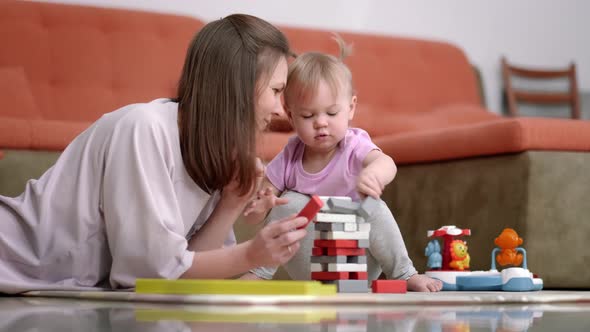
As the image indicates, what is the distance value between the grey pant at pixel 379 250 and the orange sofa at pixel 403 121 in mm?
474

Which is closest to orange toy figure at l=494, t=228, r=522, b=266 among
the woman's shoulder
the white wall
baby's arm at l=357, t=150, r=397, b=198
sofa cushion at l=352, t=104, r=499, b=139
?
baby's arm at l=357, t=150, r=397, b=198

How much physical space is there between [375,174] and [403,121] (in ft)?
7.27

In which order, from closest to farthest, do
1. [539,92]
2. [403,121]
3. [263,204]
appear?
[263,204]
[403,121]
[539,92]

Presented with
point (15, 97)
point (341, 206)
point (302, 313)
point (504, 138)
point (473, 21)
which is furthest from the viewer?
point (473, 21)

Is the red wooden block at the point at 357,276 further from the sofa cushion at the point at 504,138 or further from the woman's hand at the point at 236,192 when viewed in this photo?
the sofa cushion at the point at 504,138

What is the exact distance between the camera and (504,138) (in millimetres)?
2334

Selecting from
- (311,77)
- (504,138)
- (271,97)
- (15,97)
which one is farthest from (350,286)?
(15,97)

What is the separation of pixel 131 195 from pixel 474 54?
3662 mm

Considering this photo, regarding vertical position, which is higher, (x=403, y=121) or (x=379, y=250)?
(x=403, y=121)

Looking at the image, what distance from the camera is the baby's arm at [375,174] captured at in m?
1.72

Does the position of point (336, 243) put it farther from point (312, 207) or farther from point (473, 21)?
point (473, 21)

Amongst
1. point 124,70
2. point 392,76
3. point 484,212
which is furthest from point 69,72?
Answer: point 484,212

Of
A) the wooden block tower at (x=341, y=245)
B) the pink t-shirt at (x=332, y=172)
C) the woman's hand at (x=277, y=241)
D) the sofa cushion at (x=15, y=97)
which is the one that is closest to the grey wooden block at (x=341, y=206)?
the wooden block tower at (x=341, y=245)

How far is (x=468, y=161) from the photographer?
8.23 ft
